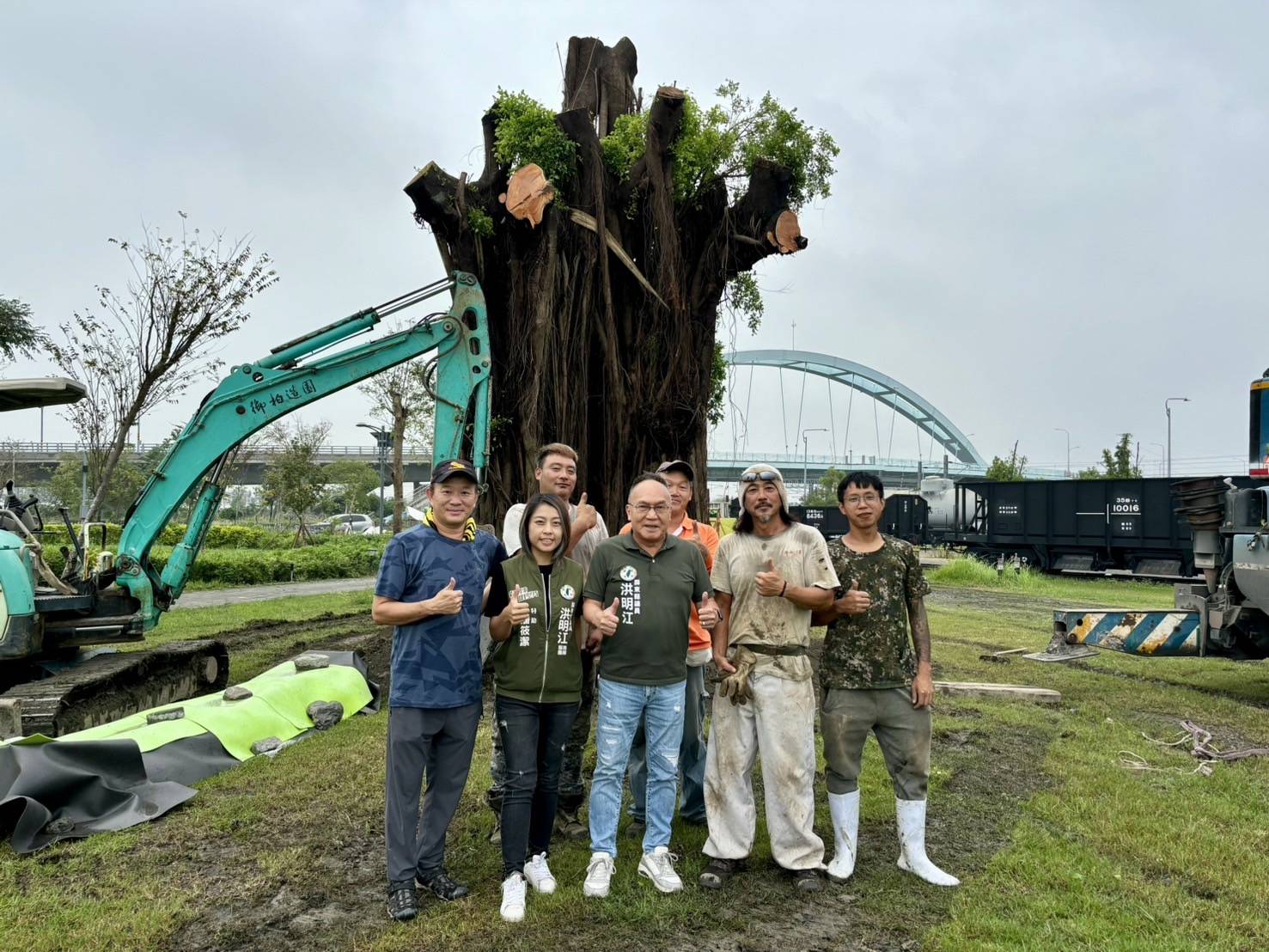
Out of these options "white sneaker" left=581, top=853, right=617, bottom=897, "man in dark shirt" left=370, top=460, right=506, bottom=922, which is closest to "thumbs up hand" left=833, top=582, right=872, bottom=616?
"white sneaker" left=581, top=853, right=617, bottom=897

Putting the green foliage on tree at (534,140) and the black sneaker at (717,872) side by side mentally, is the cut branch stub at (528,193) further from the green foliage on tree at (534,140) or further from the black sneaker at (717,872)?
the black sneaker at (717,872)

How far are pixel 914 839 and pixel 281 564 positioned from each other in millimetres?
20511

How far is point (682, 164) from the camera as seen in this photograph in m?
8.16

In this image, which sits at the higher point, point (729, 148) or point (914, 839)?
point (729, 148)

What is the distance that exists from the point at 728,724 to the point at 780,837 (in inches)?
21.1

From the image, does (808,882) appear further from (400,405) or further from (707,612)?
(400,405)

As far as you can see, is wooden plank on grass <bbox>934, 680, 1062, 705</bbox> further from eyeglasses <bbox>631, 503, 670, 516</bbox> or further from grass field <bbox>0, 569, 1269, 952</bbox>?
eyeglasses <bbox>631, 503, 670, 516</bbox>

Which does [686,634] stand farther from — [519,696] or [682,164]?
[682,164]

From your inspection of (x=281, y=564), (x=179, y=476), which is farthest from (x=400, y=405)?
(x=179, y=476)

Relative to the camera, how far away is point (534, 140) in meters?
7.71

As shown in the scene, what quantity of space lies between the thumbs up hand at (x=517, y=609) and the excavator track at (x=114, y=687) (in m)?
4.22

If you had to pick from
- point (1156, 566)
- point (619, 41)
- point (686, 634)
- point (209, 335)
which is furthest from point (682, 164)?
point (1156, 566)

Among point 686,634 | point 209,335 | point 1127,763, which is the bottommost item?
point 1127,763

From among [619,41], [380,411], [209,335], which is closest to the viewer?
[619,41]
